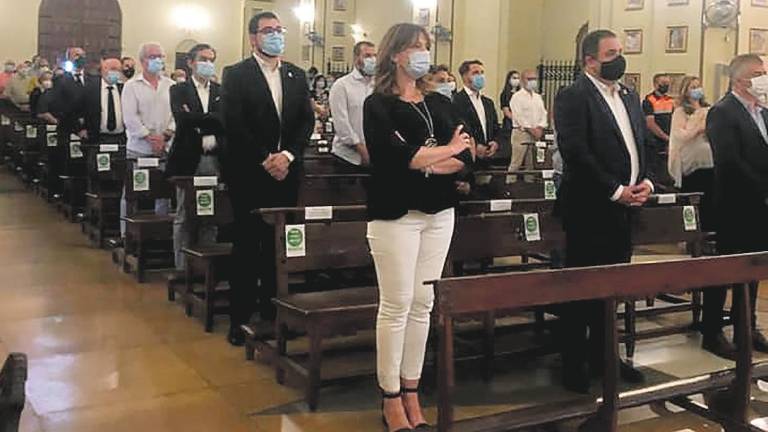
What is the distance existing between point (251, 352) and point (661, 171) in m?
5.02

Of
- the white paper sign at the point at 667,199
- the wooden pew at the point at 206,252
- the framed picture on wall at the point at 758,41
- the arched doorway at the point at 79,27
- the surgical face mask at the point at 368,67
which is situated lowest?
the wooden pew at the point at 206,252

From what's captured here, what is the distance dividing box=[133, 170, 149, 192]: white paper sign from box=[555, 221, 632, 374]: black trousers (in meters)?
3.31

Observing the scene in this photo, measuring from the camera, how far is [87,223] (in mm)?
7875

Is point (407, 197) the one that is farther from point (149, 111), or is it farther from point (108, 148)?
point (108, 148)

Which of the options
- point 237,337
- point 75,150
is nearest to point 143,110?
point 75,150

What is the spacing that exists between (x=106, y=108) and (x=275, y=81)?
12.3 feet

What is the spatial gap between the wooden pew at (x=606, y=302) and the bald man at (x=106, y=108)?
5.41m

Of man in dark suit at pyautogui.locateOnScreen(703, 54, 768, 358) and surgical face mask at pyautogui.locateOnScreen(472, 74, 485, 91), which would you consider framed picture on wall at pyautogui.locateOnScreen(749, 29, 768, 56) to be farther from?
man in dark suit at pyautogui.locateOnScreen(703, 54, 768, 358)

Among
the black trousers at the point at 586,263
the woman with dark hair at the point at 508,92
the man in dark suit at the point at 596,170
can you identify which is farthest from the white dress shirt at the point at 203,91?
the woman with dark hair at the point at 508,92

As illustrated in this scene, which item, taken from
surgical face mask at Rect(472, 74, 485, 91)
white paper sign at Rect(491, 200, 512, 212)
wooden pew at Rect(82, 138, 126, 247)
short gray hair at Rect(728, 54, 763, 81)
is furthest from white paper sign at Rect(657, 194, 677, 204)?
wooden pew at Rect(82, 138, 126, 247)

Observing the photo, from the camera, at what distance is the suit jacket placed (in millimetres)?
4453

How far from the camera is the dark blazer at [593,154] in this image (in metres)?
3.83

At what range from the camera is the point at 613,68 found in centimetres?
386

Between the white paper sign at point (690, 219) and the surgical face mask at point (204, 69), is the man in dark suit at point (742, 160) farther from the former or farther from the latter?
the surgical face mask at point (204, 69)
